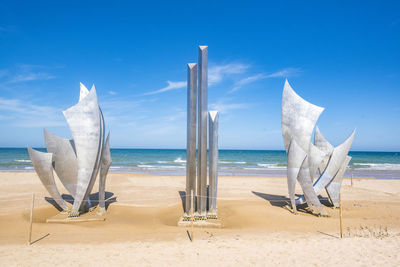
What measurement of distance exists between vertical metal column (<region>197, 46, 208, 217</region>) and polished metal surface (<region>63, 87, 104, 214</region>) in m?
3.88

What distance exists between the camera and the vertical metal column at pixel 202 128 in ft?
31.3

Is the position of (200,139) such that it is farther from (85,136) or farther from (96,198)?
(96,198)

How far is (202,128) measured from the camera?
9.79 m

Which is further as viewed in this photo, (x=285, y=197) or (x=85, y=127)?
(x=285, y=197)

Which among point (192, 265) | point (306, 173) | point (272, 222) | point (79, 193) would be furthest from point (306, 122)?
point (79, 193)

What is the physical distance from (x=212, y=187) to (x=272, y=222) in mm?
2669

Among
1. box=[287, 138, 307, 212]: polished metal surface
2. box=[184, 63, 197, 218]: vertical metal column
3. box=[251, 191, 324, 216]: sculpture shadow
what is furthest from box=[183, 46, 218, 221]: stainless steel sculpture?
box=[251, 191, 324, 216]: sculpture shadow

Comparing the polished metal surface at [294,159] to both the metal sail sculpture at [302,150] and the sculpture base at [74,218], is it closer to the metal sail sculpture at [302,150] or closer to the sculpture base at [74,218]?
the metal sail sculpture at [302,150]

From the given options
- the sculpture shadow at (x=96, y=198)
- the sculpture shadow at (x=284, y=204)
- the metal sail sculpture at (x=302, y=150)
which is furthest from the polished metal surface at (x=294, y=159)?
the sculpture shadow at (x=96, y=198)

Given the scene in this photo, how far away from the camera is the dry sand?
668cm

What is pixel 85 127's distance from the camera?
9.82m

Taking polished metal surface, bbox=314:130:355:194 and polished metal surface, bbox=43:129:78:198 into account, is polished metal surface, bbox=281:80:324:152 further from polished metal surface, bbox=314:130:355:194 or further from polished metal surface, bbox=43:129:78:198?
polished metal surface, bbox=43:129:78:198

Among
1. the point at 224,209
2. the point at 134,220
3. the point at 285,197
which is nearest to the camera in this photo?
the point at 134,220

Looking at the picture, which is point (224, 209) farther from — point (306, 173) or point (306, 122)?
point (306, 122)
